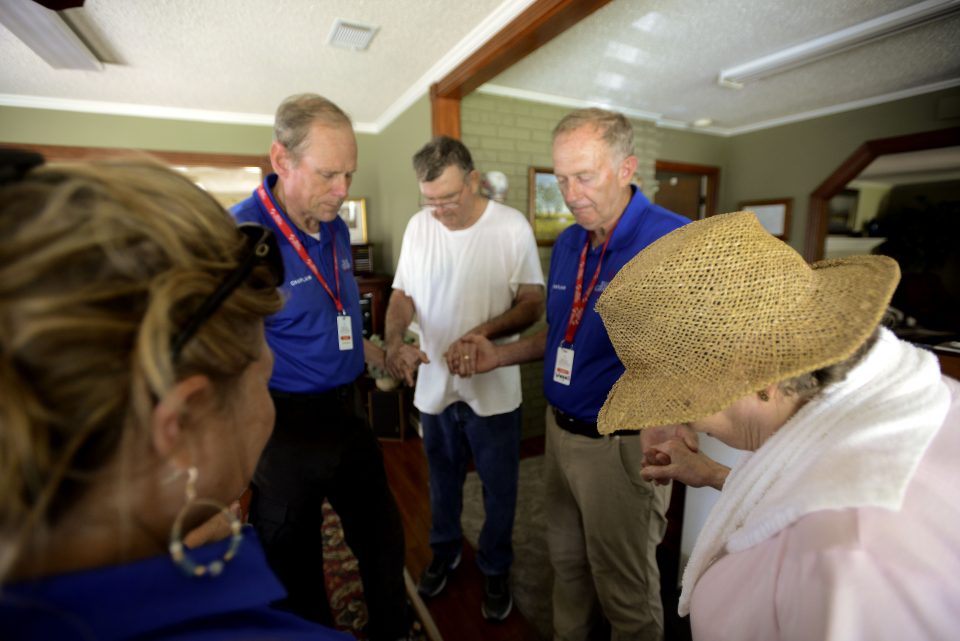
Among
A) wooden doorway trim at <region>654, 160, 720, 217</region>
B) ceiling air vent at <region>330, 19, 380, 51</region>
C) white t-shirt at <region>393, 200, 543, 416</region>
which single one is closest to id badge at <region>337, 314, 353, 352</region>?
white t-shirt at <region>393, 200, 543, 416</region>

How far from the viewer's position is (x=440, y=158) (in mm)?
1828

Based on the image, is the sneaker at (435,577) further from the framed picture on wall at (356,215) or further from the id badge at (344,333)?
the framed picture on wall at (356,215)

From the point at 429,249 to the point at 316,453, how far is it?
1018 mm

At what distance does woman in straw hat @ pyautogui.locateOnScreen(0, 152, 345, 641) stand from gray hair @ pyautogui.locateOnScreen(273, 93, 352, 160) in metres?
1.05

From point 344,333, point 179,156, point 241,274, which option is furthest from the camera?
point 179,156

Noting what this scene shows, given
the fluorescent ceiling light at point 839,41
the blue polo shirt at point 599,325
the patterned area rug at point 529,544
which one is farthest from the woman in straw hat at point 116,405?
the fluorescent ceiling light at point 839,41

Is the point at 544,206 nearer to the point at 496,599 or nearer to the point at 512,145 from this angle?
the point at 512,145

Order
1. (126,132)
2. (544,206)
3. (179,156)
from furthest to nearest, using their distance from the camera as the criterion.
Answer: (179,156) → (126,132) → (544,206)

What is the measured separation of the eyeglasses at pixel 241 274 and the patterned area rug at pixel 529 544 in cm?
195

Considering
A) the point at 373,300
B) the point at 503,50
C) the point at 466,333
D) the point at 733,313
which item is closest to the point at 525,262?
the point at 466,333

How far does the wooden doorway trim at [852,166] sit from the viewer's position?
12.1ft

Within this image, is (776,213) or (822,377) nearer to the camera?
(822,377)

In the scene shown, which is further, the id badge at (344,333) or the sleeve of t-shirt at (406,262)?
the sleeve of t-shirt at (406,262)

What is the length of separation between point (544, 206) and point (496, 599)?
287 centimetres
